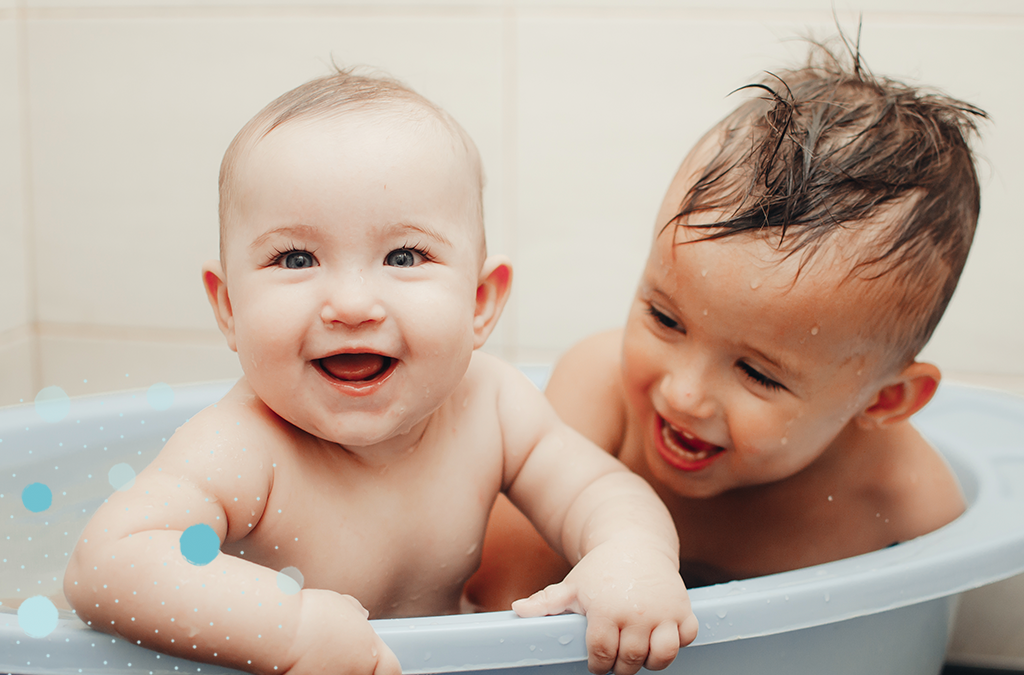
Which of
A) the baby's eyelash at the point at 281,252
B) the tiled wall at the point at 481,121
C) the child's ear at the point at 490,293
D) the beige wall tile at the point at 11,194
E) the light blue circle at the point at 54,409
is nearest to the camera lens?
the baby's eyelash at the point at 281,252

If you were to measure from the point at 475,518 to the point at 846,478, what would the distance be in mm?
402

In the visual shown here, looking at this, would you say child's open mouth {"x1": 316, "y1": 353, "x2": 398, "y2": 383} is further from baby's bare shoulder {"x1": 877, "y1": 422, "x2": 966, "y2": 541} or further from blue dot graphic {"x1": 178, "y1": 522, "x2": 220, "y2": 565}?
baby's bare shoulder {"x1": 877, "y1": 422, "x2": 966, "y2": 541}

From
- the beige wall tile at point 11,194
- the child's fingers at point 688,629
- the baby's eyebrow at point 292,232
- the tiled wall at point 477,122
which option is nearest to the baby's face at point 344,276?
the baby's eyebrow at point 292,232

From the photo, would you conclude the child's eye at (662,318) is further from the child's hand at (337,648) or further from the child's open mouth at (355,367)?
the child's hand at (337,648)

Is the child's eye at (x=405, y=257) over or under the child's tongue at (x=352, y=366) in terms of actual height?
over

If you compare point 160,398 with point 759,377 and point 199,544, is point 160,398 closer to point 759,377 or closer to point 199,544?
point 199,544

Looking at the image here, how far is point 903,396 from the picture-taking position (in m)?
0.80

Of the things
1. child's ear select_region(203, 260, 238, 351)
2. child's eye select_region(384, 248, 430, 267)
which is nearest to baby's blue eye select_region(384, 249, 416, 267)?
child's eye select_region(384, 248, 430, 267)

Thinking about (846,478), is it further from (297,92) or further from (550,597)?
(297,92)

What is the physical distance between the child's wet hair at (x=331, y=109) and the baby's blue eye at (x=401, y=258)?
9 cm

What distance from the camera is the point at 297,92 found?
2.08 ft

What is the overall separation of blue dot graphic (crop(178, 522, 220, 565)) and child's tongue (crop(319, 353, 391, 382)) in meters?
0.13

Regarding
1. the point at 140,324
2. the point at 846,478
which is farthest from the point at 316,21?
the point at 846,478

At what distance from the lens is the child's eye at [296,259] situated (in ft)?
1.88
